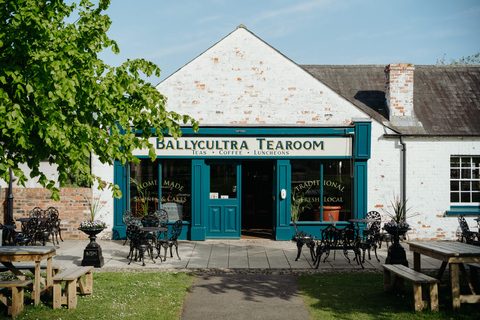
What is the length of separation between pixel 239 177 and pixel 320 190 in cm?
259

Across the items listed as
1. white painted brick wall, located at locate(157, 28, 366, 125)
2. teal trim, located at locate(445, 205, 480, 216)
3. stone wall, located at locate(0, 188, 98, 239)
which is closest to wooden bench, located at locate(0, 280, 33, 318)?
stone wall, located at locate(0, 188, 98, 239)

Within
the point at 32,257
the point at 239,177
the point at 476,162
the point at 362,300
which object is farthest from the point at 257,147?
the point at 32,257

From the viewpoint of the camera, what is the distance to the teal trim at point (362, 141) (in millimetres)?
14109

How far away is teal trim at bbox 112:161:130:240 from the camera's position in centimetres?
1423

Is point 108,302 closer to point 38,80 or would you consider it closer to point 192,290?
point 192,290

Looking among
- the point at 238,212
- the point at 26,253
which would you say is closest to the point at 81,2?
the point at 26,253

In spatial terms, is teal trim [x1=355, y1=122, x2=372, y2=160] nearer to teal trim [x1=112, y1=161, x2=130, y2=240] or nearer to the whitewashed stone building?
the whitewashed stone building

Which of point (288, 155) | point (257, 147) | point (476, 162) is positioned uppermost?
point (257, 147)

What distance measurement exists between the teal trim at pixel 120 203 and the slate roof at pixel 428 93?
709 centimetres

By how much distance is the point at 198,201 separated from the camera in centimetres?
1431

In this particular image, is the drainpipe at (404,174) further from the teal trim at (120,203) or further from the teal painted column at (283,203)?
the teal trim at (120,203)

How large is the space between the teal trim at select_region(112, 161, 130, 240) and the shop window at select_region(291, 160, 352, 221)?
17.1ft

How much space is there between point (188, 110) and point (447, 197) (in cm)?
847

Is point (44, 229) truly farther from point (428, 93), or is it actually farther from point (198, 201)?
point (428, 93)
